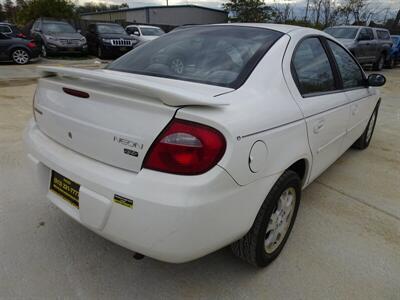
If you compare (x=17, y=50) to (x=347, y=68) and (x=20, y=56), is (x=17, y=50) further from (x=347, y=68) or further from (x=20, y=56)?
(x=347, y=68)

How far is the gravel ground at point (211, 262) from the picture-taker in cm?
192

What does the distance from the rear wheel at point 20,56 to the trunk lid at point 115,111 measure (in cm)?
1076

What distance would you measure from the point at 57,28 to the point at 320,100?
13816 millimetres

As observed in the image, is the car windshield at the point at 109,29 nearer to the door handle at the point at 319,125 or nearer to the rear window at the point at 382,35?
the rear window at the point at 382,35

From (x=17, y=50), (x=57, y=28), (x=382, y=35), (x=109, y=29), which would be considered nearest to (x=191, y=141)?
(x=17, y=50)

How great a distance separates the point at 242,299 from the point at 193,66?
4.85 ft

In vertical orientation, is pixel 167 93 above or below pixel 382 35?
below

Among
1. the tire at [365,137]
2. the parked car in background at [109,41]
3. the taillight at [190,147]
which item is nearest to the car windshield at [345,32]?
the parked car in background at [109,41]

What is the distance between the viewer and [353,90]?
3.12 m

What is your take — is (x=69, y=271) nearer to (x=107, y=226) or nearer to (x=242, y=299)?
(x=107, y=226)

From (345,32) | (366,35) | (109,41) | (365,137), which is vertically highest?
(345,32)

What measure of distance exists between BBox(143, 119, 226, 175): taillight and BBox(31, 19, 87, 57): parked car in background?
1291 centimetres

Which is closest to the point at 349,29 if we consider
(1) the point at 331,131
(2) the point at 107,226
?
(1) the point at 331,131

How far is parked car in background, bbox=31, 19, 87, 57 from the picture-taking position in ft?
41.2
